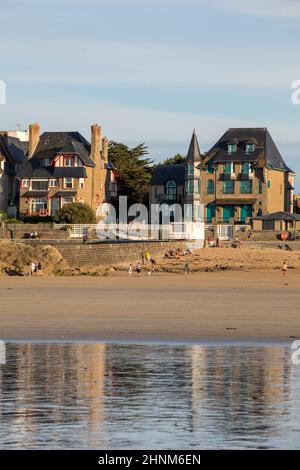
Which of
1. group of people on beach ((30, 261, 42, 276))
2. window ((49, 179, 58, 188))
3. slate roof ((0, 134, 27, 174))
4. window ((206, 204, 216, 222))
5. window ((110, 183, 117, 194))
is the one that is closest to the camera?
group of people on beach ((30, 261, 42, 276))

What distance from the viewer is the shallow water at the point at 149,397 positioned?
1583cm

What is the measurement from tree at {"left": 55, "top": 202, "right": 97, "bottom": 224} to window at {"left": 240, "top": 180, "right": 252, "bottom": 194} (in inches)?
477

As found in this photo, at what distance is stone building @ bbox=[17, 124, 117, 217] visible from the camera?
88.2 meters

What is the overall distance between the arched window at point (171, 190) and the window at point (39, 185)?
35.4ft

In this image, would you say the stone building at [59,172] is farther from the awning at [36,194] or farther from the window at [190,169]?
the window at [190,169]

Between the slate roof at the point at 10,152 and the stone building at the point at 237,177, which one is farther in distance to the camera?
the slate roof at the point at 10,152

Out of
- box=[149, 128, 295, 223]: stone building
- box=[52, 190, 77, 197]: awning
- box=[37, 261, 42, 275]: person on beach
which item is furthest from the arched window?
box=[37, 261, 42, 275]: person on beach

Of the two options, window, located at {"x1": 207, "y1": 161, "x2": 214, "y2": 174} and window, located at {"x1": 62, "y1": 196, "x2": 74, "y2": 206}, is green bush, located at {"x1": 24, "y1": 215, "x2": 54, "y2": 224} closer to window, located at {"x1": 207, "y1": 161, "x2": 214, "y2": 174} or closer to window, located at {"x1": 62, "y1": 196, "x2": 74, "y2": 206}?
window, located at {"x1": 62, "y1": 196, "x2": 74, "y2": 206}

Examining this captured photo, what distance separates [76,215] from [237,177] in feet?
44.9

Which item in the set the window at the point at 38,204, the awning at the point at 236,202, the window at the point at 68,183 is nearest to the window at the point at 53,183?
the window at the point at 68,183

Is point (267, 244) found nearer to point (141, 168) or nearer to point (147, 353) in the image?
point (141, 168)

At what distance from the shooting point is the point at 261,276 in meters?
54.5

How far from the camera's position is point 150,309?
1369 inches

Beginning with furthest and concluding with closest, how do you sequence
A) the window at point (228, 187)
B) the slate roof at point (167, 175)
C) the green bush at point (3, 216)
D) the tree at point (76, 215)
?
the slate roof at point (167, 175) < the window at point (228, 187) < the green bush at point (3, 216) < the tree at point (76, 215)
